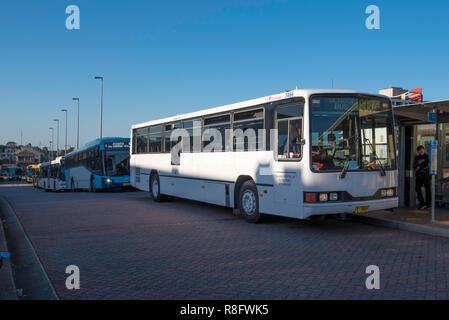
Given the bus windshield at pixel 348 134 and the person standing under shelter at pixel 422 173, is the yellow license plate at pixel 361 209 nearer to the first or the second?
the bus windshield at pixel 348 134

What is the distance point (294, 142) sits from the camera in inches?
357

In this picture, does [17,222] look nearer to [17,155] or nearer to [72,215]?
[72,215]

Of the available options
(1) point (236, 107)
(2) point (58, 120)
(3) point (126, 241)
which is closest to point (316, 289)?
(3) point (126, 241)

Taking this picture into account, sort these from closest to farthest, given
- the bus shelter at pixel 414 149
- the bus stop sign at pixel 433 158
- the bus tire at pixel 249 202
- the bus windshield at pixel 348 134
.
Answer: the bus windshield at pixel 348 134 → the bus stop sign at pixel 433 158 → the bus tire at pixel 249 202 → the bus shelter at pixel 414 149

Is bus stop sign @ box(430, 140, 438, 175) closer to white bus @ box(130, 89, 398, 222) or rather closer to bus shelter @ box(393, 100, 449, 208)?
white bus @ box(130, 89, 398, 222)

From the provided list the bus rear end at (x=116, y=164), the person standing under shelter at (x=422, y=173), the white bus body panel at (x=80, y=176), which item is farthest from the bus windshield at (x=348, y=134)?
Result: the white bus body panel at (x=80, y=176)

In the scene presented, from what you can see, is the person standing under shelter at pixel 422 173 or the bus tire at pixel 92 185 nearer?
the person standing under shelter at pixel 422 173

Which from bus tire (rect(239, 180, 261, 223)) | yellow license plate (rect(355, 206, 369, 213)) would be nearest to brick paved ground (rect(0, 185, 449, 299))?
bus tire (rect(239, 180, 261, 223))

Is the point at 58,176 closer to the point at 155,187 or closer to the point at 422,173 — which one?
the point at 155,187

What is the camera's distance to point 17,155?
171 meters

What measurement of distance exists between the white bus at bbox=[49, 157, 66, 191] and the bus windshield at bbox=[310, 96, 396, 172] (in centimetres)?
3239

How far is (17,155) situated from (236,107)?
180 metres

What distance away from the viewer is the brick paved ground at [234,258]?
16.9 ft
